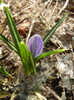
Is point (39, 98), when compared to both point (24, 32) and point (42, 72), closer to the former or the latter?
point (42, 72)

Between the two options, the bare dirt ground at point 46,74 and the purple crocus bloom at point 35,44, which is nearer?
the purple crocus bloom at point 35,44

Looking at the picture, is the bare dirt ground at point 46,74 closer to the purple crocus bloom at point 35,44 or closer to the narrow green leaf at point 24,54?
the narrow green leaf at point 24,54

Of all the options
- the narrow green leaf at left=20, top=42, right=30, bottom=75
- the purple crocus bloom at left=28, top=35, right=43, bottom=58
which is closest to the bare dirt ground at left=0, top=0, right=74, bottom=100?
the narrow green leaf at left=20, top=42, right=30, bottom=75

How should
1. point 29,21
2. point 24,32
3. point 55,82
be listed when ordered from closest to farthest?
point 55,82 → point 24,32 → point 29,21

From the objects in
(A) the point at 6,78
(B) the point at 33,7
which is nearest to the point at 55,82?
(A) the point at 6,78

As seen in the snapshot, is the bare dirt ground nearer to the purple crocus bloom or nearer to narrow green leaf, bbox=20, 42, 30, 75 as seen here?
narrow green leaf, bbox=20, 42, 30, 75

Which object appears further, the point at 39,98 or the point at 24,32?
the point at 24,32

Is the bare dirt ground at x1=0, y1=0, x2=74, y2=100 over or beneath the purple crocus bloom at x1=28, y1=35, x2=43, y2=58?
beneath

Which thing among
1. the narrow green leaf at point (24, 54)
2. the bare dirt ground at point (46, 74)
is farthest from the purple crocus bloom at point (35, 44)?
the bare dirt ground at point (46, 74)

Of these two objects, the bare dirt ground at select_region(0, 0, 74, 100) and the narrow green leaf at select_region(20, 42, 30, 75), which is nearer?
the narrow green leaf at select_region(20, 42, 30, 75)
